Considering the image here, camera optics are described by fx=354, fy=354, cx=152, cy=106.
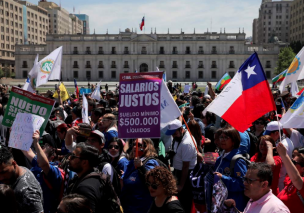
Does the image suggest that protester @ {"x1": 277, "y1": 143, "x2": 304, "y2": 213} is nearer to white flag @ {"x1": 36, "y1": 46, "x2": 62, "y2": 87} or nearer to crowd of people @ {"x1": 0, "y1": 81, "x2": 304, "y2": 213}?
crowd of people @ {"x1": 0, "y1": 81, "x2": 304, "y2": 213}

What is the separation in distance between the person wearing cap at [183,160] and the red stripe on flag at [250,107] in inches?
29.6

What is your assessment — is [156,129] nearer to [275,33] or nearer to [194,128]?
[194,128]

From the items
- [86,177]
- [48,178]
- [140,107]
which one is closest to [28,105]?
[48,178]

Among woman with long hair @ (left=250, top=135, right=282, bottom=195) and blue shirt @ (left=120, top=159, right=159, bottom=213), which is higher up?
woman with long hair @ (left=250, top=135, right=282, bottom=195)

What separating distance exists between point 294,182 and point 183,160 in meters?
1.90

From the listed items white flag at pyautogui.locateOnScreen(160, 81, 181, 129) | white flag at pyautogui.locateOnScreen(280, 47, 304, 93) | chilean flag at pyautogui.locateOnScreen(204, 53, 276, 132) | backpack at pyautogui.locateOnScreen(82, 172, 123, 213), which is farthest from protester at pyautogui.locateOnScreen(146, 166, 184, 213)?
white flag at pyautogui.locateOnScreen(280, 47, 304, 93)

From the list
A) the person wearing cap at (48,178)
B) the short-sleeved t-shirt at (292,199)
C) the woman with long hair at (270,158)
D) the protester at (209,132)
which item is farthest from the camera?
the protester at (209,132)

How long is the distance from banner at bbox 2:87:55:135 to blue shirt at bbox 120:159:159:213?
54.9 inches

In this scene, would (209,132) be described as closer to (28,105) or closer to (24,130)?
(28,105)

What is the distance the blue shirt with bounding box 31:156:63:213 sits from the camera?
154 inches

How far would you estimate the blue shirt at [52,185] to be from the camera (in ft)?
12.9

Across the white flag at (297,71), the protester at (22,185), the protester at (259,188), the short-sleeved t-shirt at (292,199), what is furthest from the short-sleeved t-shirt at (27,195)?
the white flag at (297,71)

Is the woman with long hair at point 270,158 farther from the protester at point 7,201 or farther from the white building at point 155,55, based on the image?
the white building at point 155,55

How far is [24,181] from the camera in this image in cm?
330
